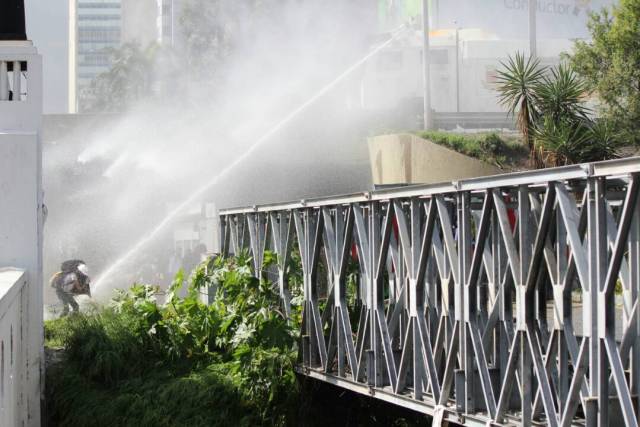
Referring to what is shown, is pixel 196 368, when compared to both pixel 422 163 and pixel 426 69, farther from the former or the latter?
pixel 426 69

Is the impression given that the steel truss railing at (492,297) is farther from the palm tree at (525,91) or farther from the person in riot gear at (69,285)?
the palm tree at (525,91)

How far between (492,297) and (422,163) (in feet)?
90.6

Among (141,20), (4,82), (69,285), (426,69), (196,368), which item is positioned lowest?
(196,368)

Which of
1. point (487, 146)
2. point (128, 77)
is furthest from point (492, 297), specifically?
point (128, 77)

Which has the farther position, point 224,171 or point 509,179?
point 224,171

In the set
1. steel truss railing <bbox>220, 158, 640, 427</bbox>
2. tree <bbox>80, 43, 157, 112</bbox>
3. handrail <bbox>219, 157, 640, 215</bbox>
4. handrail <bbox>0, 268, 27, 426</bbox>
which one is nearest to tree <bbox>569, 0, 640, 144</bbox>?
steel truss railing <bbox>220, 158, 640, 427</bbox>

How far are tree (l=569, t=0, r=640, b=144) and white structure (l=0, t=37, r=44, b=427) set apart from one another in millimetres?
22488

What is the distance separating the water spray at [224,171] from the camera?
35859mm

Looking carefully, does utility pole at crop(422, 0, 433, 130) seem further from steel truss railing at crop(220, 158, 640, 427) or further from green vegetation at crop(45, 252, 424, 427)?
steel truss railing at crop(220, 158, 640, 427)

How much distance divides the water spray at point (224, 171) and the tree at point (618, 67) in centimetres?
1434

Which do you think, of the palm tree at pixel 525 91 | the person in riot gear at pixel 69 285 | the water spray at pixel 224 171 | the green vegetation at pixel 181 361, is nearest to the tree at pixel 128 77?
the water spray at pixel 224 171

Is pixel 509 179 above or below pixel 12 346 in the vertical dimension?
above

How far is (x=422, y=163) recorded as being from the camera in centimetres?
3744

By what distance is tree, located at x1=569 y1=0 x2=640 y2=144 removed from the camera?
111 feet
